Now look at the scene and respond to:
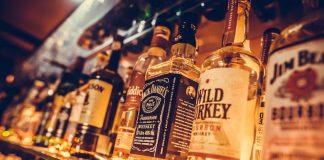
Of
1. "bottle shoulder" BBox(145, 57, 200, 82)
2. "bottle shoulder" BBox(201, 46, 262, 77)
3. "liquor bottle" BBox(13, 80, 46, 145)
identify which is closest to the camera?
Result: "bottle shoulder" BBox(201, 46, 262, 77)

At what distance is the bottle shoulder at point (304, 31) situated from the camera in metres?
0.40

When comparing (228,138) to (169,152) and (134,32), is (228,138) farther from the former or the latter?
(134,32)

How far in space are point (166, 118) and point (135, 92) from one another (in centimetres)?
20

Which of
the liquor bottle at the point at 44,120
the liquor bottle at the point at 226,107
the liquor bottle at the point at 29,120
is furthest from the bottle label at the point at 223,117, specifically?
the liquor bottle at the point at 29,120

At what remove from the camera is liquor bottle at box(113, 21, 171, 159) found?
73cm

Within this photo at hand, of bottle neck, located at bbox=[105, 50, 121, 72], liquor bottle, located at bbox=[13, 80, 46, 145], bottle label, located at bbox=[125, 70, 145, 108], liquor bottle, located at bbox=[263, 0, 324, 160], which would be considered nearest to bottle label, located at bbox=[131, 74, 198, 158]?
bottle label, located at bbox=[125, 70, 145, 108]

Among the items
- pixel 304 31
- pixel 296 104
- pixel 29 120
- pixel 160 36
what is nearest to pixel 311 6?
pixel 304 31

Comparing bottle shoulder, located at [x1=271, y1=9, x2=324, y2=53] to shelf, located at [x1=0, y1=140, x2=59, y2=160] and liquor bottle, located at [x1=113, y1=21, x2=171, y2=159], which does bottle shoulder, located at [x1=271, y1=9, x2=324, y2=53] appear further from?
shelf, located at [x1=0, y1=140, x2=59, y2=160]

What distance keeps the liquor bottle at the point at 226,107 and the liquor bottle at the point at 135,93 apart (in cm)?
25

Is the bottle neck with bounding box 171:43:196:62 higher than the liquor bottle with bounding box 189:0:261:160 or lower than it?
higher

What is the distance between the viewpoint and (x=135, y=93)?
2.59 ft

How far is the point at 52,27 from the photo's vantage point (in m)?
2.83

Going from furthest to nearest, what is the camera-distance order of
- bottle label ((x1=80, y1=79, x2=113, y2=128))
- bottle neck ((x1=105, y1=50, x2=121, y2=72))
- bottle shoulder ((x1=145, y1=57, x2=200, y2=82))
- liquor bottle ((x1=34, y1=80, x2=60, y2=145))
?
liquor bottle ((x1=34, y1=80, x2=60, y2=145)) < bottle neck ((x1=105, y1=50, x2=121, y2=72)) < bottle label ((x1=80, y1=79, x2=113, y2=128)) < bottle shoulder ((x1=145, y1=57, x2=200, y2=82))

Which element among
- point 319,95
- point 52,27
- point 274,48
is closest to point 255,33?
point 274,48
